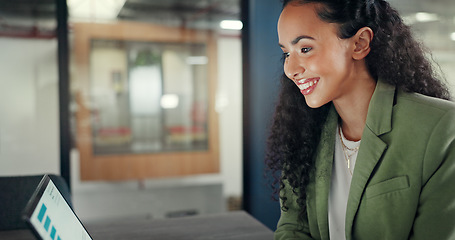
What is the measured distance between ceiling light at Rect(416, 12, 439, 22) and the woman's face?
65.7 inches

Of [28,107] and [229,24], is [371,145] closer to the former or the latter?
[28,107]

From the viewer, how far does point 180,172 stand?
14.2 ft

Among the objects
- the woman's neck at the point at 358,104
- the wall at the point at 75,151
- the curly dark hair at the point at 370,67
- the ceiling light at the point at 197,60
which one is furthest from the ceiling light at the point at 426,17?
the ceiling light at the point at 197,60

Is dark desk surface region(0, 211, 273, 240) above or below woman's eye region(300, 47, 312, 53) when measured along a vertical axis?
below

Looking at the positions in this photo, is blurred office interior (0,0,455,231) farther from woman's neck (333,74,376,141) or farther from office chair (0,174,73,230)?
woman's neck (333,74,376,141)

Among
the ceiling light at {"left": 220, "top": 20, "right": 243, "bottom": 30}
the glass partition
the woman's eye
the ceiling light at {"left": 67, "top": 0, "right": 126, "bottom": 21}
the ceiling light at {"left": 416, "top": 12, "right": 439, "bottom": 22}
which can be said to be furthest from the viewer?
the ceiling light at {"left": 220, "top": 20, "right": 243, "bottom": 30}

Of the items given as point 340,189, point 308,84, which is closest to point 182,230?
point 340,189

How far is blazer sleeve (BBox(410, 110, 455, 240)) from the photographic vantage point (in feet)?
3.42

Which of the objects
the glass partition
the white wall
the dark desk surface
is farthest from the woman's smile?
the glass partition

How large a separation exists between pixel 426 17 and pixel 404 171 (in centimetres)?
189

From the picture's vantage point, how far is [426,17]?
2.60 m

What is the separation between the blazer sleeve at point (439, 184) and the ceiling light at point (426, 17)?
1.78 meters

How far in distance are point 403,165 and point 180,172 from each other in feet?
11.2

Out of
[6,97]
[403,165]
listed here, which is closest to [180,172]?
[6,97]
